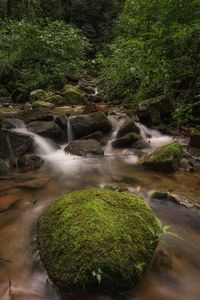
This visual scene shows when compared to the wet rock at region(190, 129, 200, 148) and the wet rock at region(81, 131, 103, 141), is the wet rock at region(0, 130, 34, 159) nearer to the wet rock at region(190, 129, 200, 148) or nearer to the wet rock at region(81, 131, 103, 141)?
the wet rock at region(81, 131, 103, 141)

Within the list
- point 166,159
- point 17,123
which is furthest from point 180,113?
point 17,123

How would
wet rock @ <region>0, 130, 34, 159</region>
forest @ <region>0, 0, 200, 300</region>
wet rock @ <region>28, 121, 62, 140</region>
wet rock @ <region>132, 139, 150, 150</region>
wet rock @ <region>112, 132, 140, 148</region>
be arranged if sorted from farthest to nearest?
wet rock @ <region>28, 121, 62, 140</region> < wet rock @ <region>112, 132, 140, 148</region> < wet rock @ <region>132, 139, 150, 150</region> < wet rock @ <region>0, 130, 34, 159</region> < forest @ <region>0, 0, 200, 300</region>

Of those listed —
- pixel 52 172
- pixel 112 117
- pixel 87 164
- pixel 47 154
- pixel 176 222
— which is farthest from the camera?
pixel 112 117

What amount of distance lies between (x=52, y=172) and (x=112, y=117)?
4145 mm

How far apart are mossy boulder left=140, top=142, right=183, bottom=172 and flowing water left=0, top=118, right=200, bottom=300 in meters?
0.22

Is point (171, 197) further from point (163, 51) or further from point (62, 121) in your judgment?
point (62, 121)

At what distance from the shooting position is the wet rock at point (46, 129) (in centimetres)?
848

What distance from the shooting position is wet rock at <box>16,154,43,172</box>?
21.6 feet

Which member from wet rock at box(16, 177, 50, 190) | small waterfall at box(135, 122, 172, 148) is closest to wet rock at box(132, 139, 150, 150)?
small waterfall at box(135, 122, 172, 148)

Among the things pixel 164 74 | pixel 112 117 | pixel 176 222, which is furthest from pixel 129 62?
pixel 176 222

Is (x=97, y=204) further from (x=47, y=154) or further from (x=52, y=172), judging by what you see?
(x=47, y=154)

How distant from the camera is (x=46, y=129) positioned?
852 cm

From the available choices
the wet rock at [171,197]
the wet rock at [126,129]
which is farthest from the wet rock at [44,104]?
the wet rock at [171,197]

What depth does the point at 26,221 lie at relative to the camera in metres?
4.36
